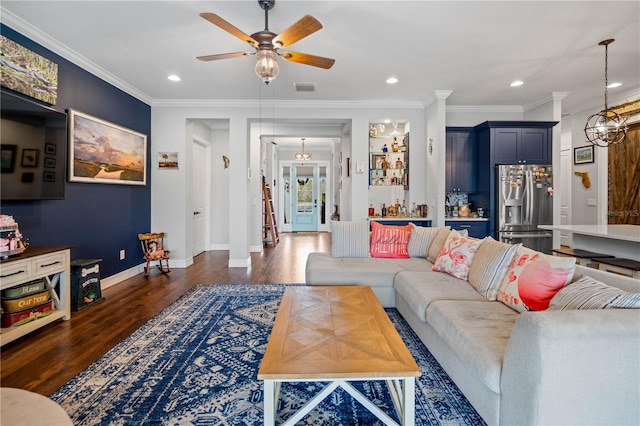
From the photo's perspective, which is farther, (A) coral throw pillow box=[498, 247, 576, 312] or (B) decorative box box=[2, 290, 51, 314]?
(B) decorative box box=[2, 290, 51, 314]

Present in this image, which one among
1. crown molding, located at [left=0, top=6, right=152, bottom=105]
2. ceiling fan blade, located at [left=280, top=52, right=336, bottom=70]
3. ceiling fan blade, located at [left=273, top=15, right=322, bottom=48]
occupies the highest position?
crown molding, located at [left=0, top=6, right=152, bottom=105]

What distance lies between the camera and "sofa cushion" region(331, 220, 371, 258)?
392cm

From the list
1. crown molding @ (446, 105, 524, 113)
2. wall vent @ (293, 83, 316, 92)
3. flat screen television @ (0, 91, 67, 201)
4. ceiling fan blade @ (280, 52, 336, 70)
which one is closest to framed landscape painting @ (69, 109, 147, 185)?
flat screen television @ (0, 91, 67, 201)

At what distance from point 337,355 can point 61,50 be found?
13.8 ft

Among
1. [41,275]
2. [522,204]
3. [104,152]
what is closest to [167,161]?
[104,152]

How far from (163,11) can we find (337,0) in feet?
4.96

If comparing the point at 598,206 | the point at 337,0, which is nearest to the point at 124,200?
the point at 337,0

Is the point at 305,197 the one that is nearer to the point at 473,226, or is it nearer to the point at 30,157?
the point at 473,226

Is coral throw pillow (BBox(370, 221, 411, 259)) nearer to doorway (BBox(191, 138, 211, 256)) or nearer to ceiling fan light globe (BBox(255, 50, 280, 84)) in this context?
ceiling fan light globe (BBox(255, 50, 280, 84))

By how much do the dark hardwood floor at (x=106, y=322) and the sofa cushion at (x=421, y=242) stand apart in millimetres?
1618

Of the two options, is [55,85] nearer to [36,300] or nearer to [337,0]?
[36,300]

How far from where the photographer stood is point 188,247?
18.4 feet

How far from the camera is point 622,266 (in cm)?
304

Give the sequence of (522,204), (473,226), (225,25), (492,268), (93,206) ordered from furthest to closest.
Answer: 1. (473,226)
2. (522,204)
3. (93,206)
4. (492,268)
5. (225,25)
